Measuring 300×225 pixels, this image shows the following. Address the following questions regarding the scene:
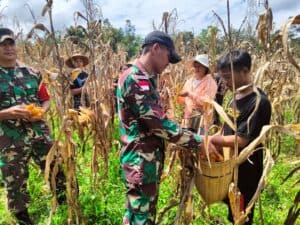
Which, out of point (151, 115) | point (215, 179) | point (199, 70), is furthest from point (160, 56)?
point (199, 70)

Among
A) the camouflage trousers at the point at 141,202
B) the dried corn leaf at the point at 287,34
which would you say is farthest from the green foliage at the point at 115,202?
the dried corn leaf at the point at 287,34

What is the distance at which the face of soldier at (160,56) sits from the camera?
195 cm

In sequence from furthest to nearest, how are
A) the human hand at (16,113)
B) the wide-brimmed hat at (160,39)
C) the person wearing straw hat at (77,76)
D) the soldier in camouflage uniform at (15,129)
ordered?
the person wearing straw hat at (77,76) < the soldier in camouflage uniform at (15,129) < the human hand at (16,113) < the wide-brimmed hat at (160,39)

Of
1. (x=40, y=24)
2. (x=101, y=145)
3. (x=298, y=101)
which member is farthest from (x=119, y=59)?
(x=298, y=101)

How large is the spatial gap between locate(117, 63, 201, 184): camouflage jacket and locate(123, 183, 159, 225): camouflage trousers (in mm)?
43

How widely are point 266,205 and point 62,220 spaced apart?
183cm

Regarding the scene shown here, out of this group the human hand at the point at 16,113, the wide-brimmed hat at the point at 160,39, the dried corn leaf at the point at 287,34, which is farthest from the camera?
the human hand at the point at 16,113

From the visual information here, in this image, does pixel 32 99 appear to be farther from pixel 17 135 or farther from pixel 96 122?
pixel 96 122

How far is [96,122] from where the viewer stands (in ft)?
10.7

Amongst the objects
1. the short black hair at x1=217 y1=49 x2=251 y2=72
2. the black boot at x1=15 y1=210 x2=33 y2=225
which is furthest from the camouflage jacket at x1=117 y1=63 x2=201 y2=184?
the black boot at x1=15 y1=210 x2=33 y2=225

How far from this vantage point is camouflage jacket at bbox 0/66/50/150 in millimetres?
2709

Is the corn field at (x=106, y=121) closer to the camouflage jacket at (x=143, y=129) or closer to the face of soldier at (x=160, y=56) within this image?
the camouflage jacket at (x=143, y=129)

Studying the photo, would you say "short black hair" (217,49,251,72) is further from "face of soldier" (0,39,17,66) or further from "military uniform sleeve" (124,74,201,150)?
"face of soldier" (0,39,17,66)

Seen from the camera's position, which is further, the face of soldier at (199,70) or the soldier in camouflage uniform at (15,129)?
the face of soldier at (199,70)
